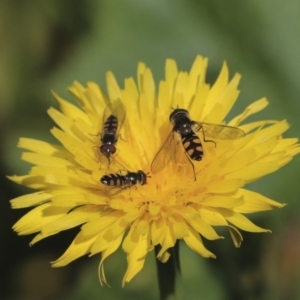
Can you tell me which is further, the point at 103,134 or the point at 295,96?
the point at 295,96

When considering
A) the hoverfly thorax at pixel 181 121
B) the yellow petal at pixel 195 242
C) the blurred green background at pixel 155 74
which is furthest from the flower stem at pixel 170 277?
the blurred green background at pixel 155 74

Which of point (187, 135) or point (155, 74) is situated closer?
point (187, 135)

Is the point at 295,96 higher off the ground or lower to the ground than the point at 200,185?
higher

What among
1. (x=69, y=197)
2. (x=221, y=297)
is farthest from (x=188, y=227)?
(x=221, y=297)

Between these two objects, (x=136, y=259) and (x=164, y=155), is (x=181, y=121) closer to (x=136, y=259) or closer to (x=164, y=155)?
(x=164, y=155)

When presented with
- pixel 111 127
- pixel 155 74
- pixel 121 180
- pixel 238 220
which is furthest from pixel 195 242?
pixel 155 74

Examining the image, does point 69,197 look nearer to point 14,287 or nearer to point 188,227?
point 188,227

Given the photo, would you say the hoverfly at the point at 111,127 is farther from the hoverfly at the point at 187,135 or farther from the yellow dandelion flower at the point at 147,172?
the hoverfly at the point at 187,135

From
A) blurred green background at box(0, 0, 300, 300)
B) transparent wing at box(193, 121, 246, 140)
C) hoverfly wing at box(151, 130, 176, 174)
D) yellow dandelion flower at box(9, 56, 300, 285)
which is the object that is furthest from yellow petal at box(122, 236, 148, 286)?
blurred green background at box(0, 0, 300, 300)

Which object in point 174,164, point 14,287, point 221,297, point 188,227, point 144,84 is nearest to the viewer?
point 188,227
